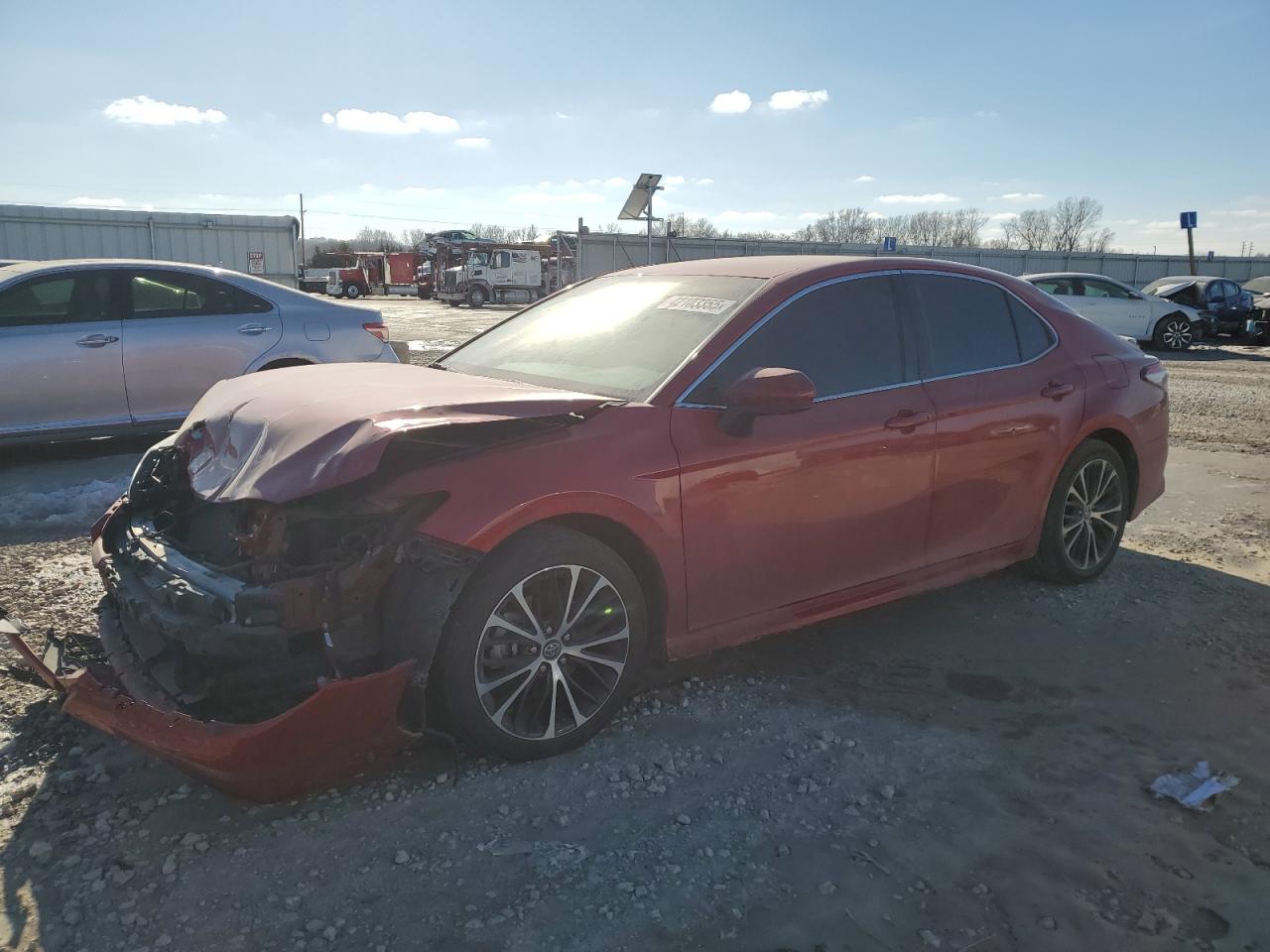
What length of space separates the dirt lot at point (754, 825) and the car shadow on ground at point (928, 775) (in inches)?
0.4

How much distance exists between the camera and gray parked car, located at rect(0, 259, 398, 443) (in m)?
6.71

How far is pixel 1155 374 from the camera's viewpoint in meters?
5.04

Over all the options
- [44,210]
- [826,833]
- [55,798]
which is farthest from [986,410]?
Result: [44,210]

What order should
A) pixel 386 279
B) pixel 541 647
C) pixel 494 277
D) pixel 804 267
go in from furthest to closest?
pixel 386 279 < pixel 494 277 < pixel 804 267 < pixel 541 647

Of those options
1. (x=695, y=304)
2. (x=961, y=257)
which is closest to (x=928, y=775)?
(x=695, y=304)

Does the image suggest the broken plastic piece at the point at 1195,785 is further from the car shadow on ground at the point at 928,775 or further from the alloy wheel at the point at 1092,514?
the alloy wheel at the point at 1092,514

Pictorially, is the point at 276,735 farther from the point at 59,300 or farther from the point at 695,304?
the point at 59,300

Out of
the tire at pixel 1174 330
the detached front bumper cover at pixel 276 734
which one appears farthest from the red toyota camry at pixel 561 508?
the tire at pixel 1174 330

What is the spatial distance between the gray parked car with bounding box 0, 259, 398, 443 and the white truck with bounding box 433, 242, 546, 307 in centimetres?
3237

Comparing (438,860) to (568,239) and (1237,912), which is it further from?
(568,239)

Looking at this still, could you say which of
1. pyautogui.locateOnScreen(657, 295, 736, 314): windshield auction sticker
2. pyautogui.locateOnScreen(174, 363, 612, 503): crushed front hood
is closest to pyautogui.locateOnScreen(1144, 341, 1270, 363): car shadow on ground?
pyautogui.locateOnScreen(657, 295, 736, 314): windshield auction sticker

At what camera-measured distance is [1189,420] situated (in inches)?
412

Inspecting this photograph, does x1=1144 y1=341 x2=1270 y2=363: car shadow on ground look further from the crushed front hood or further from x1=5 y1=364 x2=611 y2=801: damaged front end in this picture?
x1=5 y1=364 x2=611 y2=801: damaged front end

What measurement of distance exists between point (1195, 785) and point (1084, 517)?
1969 millimetres
